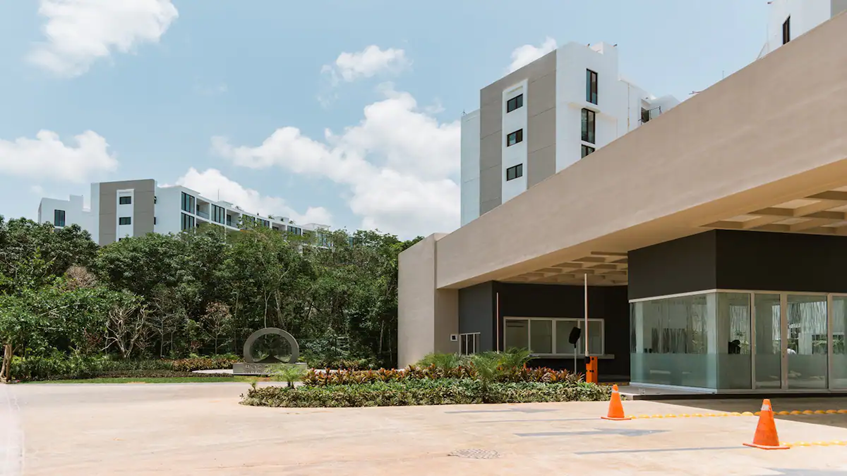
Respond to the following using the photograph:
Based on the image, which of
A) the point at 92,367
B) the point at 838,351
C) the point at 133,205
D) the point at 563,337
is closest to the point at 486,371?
the point at 838,351

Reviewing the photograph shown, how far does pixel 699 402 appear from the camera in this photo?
643 inches

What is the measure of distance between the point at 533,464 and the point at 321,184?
188ft

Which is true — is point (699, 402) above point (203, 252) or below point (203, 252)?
below

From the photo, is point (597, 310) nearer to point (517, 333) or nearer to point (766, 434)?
point (517, 333)

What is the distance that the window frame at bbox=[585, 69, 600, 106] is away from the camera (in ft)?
141

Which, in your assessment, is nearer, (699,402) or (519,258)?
(699,402)

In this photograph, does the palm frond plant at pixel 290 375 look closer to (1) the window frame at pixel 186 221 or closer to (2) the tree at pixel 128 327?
(2) the tree at pixel 128 327

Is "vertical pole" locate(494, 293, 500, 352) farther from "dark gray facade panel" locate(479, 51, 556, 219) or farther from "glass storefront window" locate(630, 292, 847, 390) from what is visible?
"dark gray facade panel" locate(479, 51, 556, 219)

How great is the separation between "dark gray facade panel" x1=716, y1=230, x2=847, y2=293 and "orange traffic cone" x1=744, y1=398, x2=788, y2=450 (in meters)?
6.77

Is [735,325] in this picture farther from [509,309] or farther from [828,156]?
[509,309]

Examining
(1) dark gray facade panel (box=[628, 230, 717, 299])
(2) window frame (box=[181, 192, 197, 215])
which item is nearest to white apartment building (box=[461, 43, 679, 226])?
(1) dark gray facade panel (box=[628, 230, 717, 299])

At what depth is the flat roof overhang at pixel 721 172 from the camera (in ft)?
37.9

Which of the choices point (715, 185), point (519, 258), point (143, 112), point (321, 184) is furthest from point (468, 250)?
point (321, 184)

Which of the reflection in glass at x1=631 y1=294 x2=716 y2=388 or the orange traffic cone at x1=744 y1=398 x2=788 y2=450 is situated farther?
the reflection in glass at x1=631 y1=294 x2=716 y2=388
